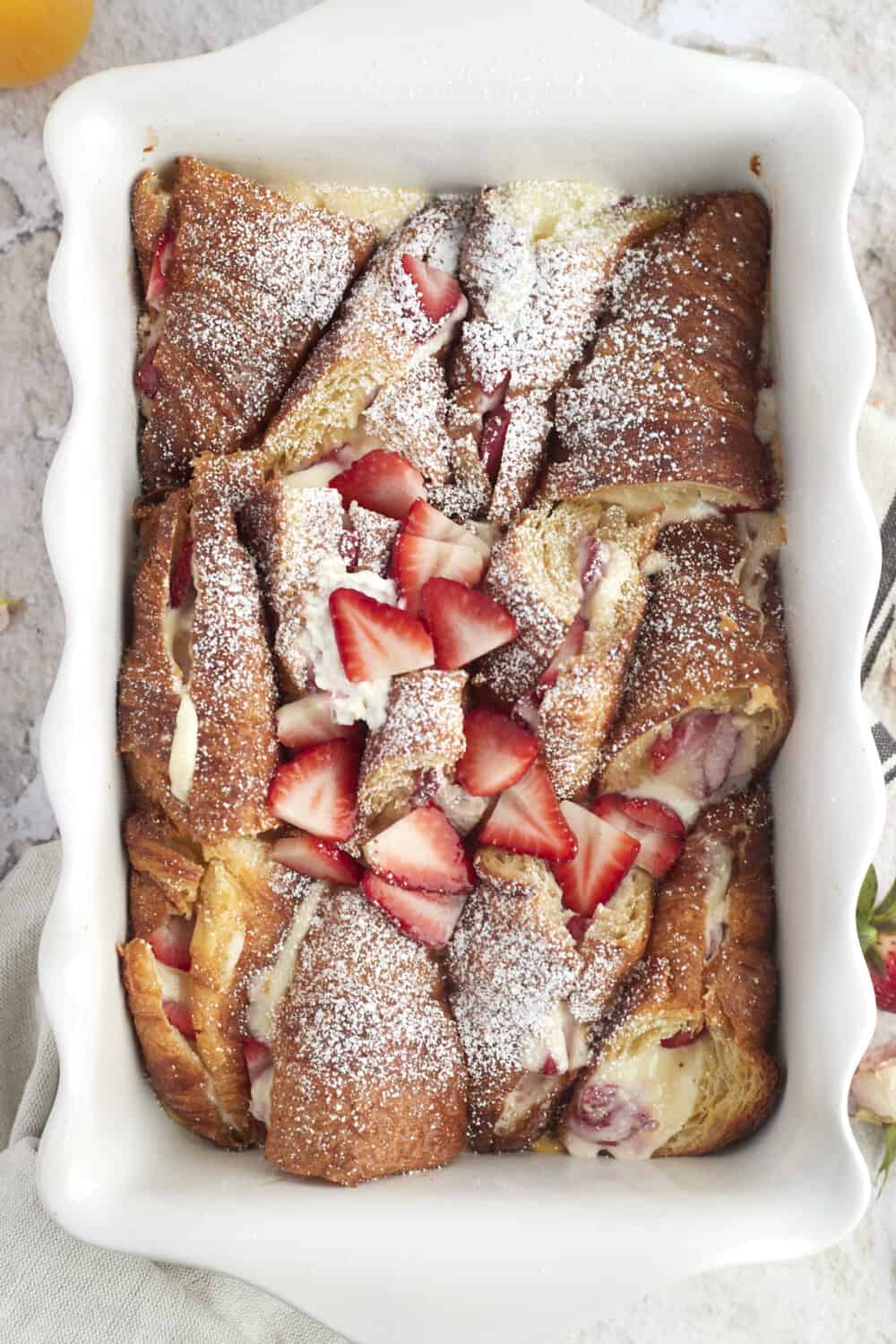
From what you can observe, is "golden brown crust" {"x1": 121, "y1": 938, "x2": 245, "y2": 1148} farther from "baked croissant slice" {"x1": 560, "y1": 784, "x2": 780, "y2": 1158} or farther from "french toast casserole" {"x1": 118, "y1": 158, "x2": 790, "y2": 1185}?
"baked croissant slice" {"x1": 560, "y1": 784, "x2": 780, "y2": 1158}

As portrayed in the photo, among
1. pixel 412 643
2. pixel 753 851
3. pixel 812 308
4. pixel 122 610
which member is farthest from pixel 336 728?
pixel 812 308

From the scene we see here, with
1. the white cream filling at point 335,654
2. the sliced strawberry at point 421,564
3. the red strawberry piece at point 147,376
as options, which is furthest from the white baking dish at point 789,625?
the sliced strawberry at point 421,564

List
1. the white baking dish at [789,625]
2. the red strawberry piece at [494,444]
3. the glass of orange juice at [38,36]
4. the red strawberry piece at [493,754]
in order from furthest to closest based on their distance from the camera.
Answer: the glass of orange juice at [38,36] → the red strawberry piece at [494,444] → the red strawberry piece at [493,754] → the white baking dish at [789,625]

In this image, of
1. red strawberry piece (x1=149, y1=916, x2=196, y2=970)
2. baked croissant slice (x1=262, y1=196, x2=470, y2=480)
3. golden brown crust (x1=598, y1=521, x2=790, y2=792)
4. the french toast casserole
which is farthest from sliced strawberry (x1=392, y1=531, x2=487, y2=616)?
red strawberry piece (x1=149, y1=916, x2=196, y2=970)

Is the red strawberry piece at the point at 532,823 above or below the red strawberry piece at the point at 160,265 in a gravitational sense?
below

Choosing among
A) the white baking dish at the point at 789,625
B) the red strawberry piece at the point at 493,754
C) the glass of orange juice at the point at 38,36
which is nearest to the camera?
the white baking dish at the point at 789,625

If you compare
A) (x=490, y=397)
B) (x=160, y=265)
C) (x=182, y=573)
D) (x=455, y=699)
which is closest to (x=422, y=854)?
(x=455, y=699)

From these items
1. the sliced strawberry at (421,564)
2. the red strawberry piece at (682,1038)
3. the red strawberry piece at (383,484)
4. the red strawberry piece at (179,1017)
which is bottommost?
the red strawberry piece at (179,1017)

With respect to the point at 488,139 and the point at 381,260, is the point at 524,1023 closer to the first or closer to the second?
the point at 381,260

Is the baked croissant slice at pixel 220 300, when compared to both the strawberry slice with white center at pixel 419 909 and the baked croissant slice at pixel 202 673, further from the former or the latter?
the strawberry slice with white center at pixel 419 909
